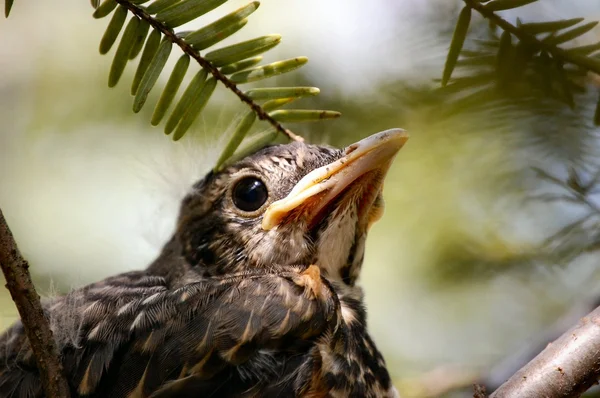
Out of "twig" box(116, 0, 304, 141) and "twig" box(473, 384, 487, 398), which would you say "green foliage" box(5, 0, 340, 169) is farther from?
"twig" box(473, 384, 487, 398)

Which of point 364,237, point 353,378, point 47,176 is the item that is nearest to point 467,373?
point 364,237

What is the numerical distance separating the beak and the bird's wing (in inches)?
6.8

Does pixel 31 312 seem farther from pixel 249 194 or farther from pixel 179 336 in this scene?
pixel 249 194

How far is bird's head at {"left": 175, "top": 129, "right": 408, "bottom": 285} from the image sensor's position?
179 cm

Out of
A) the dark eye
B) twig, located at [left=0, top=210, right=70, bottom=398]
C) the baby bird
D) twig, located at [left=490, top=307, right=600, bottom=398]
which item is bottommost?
twig, located at [left=490, top=307, right=600, bottom=398]

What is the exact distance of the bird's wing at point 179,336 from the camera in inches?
58.1

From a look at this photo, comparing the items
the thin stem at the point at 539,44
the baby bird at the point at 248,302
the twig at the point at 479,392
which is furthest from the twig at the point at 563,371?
the thin stem at the point at 539,44

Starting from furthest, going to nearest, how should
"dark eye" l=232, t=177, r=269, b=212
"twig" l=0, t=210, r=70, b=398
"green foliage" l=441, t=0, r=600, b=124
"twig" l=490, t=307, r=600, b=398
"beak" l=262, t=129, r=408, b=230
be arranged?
"dark eye" l=232, t=177, r=269, b=212 → "beak" l=262, t=129, r=408, b=230 → "twig" l=490, t=307, r=600, b=398 → "green foliage" l=441, t=0, r=600, b=124 → "twig" l=0, t=210, r=70, b=398

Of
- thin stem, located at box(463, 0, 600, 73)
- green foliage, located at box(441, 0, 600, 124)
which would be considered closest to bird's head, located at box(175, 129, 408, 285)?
green foliage, located at box(441, 0, 600, 124)

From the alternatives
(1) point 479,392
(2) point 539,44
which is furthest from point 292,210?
(2) point 539,44

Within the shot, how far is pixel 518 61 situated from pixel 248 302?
0.73m

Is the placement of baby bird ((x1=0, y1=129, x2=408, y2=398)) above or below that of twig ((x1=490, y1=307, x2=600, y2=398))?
above

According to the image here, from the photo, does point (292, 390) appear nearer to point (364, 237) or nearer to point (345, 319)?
point (345, 319)

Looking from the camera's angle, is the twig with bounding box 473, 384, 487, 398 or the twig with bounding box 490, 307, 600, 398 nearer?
the twig with bounding box 473, 384, 487, 398
